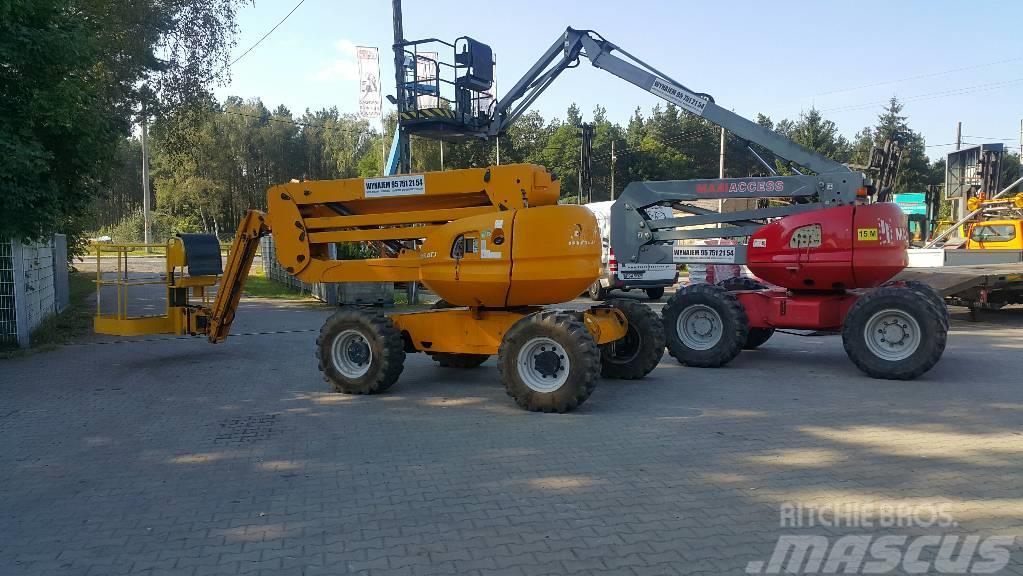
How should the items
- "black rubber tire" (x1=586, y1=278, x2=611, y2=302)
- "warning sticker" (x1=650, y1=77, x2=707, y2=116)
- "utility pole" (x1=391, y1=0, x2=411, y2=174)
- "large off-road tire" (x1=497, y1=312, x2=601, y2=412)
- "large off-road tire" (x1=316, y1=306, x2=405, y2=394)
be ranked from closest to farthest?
1. "large off-road tire" (x1=497, y1=312, x2=601, y2=412)
2. "large off-road tire" (x1=316, y1=306, x2=405, y2=394)
3. "warning sticker" (x1=650, y1=77, x2=707, y2=116)
4. "utility pole" (x1=391, y1=0, x2=411, y2=174)
5. "black rubber tire" (x1=586, y1=278, x2=611, y2=302)

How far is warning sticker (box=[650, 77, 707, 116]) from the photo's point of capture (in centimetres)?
1192

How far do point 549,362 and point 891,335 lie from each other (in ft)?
15.8

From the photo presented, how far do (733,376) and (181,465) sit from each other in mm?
6885

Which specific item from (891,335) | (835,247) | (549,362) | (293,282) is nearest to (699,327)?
(835,247)

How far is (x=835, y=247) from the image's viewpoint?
32.6 ft

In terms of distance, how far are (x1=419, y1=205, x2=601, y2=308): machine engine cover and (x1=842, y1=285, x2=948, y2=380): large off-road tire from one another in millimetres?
3838

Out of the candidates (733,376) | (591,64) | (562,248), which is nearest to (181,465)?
(562,248)

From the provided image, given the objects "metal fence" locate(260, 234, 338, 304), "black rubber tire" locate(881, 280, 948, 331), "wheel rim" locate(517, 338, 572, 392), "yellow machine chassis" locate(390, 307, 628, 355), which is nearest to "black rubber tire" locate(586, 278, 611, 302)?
"metal fence" locate(260, 234, 338, 304)

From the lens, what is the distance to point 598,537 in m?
4.58

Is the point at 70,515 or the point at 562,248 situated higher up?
the point at 562,248

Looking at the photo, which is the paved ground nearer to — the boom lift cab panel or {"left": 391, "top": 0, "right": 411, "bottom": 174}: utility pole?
the boom lift cab panel

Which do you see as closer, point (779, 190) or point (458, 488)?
point (458, 488)

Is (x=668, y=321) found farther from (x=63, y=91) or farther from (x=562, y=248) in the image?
(x=63, y=91)

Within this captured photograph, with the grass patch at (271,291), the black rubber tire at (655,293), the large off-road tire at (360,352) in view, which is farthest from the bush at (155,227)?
the large off-road tire at (360,352)
